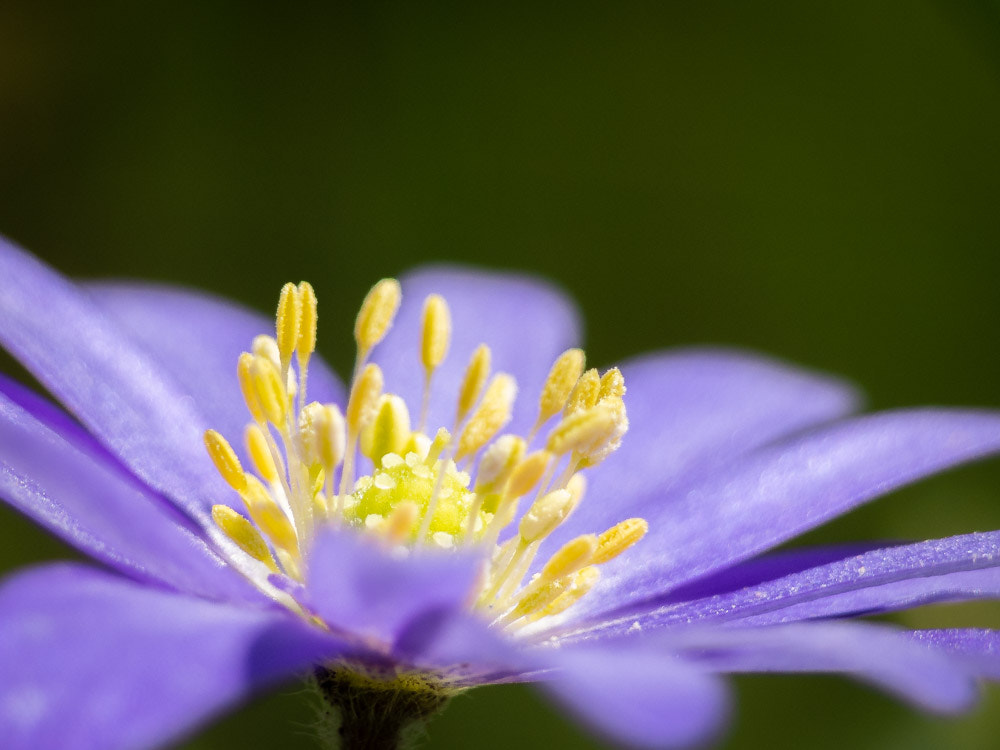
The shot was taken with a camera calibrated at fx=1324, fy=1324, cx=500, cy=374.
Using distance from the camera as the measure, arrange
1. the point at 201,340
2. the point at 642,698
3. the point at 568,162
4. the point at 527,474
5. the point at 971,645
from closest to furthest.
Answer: the point at 642,698, the point at 971,645, the point at 527,474, the point at 201,340, the point at 568,162

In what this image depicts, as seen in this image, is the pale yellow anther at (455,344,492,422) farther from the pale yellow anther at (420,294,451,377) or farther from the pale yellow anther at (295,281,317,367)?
the pale yellow anther at (295,281,317,367)

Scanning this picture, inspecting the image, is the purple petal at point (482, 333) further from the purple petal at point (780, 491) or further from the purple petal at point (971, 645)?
the purple petal at point (971, 645)


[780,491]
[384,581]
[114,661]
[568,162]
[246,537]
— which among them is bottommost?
[114,661]

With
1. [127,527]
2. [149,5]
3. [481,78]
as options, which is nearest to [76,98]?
[149,5]

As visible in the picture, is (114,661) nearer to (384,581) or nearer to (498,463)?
(384,581)

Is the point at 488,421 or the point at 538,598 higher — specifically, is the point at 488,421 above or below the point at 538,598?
above

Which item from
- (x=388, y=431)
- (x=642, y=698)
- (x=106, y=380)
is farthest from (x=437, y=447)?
(x=642, y=698)

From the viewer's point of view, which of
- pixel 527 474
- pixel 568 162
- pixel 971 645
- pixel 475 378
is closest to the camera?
pixel 971 645
